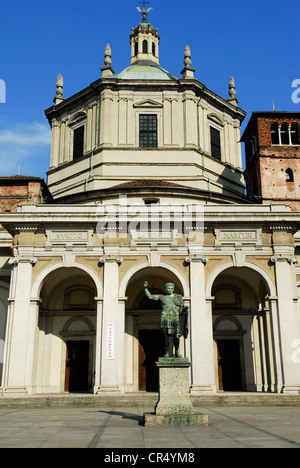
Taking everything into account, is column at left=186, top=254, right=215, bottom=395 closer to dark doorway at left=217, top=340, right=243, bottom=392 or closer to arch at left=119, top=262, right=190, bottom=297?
arch at left=119, top=262, right=190, bottom=297

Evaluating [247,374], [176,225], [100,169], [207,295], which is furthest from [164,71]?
[247,374]

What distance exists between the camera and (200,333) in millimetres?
21562

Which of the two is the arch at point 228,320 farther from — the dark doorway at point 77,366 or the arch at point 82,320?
the dark doorway at point 77,366

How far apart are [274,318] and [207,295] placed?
3194 millimetres

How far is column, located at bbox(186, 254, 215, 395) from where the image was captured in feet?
68.4

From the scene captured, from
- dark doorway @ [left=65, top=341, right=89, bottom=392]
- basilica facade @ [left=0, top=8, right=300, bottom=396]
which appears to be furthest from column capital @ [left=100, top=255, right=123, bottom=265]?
dark doorway @ [left=65, top=341, right=89, bottom=392]

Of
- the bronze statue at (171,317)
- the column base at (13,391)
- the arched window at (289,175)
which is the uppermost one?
the arched window at (289,175)

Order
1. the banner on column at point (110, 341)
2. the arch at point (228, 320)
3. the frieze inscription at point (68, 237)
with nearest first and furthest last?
the banner on column at point (110, 341)
the frieze inscription at point (68, 237)
the arch at point (228, 320)

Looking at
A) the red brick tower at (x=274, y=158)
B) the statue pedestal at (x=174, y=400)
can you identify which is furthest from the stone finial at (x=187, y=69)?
the statue pedestal at (x=174, y=400)

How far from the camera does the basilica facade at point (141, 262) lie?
21.7 m

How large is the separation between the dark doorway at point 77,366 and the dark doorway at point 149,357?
287 cm

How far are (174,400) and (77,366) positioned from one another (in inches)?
545

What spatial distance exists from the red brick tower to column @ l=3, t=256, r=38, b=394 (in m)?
17.7

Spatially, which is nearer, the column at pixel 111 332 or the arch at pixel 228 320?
the column at pixel 111 332
